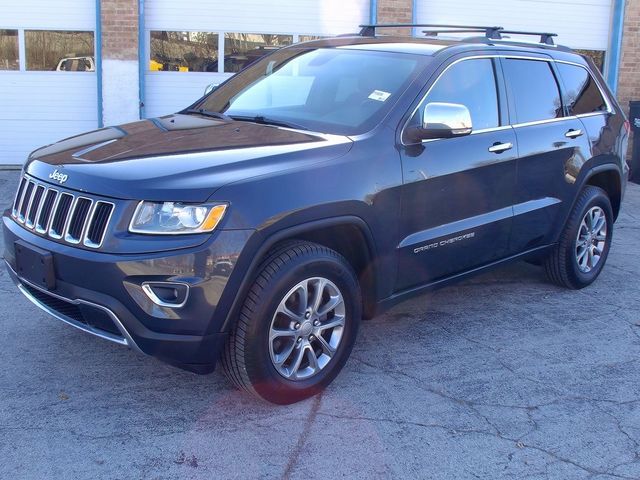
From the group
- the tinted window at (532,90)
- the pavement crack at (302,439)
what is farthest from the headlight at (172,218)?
the tinted window at (532,90)

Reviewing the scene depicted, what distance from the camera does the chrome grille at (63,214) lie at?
3494 mm

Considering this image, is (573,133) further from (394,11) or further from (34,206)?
(394,11)

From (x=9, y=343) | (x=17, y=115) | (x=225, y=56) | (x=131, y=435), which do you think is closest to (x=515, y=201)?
(x=131, y=435)

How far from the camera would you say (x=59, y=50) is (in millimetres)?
10977

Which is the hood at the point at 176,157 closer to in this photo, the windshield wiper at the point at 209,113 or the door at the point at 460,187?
the windshield wiper at the point at 209,113

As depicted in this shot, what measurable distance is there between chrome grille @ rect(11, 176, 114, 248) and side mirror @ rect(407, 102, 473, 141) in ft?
5.80

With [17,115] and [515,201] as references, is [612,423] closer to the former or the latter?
[515,201]

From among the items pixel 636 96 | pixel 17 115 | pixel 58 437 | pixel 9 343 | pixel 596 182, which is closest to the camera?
pixel 58 437

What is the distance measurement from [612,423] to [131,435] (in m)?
2.39

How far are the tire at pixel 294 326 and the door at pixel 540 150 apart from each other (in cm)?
168

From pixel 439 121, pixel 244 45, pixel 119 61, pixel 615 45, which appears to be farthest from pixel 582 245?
pixel 615 45

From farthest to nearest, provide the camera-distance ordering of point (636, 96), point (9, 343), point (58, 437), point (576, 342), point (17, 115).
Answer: point (636, 96), point (17, 115), point (576, 342), point (9, 343), point (58, 437)

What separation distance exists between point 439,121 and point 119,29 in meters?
7.90

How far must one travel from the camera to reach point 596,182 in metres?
6.14
